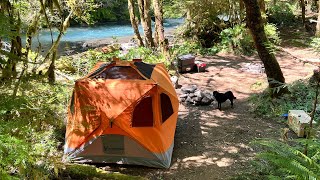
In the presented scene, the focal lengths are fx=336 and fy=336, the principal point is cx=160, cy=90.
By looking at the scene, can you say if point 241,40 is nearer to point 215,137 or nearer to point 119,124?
point 215,137

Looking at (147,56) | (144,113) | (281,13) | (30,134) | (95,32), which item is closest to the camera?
(30,134)

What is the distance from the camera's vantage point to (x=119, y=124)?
635 cm

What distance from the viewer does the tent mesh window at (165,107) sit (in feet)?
22.3

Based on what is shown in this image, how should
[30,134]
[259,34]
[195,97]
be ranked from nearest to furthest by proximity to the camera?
[30,134], [259,34], [195,97]

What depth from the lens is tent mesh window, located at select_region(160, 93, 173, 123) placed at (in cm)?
680

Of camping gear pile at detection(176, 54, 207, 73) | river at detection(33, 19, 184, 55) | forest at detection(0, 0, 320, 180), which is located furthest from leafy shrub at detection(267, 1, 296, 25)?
camping gear pile at detection(176, 54, 207, 73)

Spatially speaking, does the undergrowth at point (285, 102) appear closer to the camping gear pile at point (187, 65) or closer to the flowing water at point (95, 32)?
the camping gear pile at point (187, 65)

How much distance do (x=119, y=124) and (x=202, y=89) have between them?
16.9ft

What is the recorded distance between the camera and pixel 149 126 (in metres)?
6.48

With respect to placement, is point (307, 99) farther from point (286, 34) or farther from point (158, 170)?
point (286, 34)

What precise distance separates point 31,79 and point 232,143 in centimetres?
478

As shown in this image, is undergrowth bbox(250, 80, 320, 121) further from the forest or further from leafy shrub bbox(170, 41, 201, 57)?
leafy shrub bbox(170, 41, 201, 57)

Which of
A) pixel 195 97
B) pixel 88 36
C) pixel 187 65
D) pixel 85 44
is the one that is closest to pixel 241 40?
pixel 187 65

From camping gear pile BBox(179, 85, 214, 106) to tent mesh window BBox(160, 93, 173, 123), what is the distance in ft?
7.75
